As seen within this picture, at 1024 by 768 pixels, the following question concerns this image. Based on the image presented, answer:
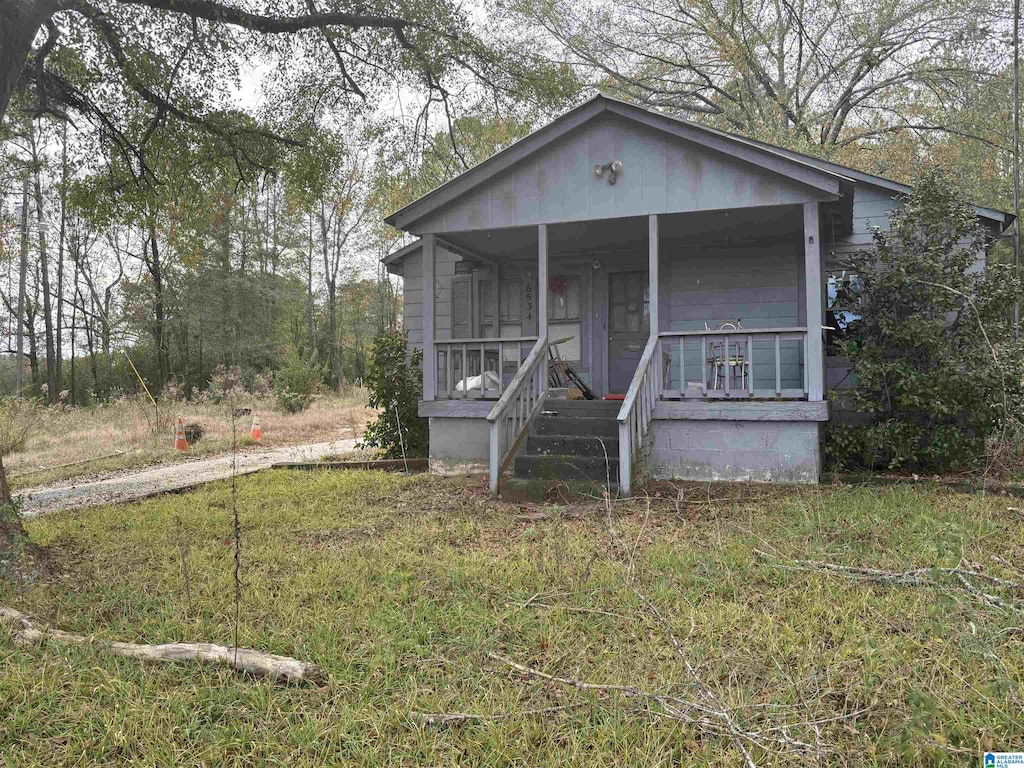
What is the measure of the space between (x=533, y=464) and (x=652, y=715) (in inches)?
177

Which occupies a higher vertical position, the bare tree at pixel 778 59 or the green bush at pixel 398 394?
the bare tree at pixel 778 59

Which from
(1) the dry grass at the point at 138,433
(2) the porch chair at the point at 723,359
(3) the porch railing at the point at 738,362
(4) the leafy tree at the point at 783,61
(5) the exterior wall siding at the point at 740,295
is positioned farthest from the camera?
(4) the leafy tree at the point at 783,61

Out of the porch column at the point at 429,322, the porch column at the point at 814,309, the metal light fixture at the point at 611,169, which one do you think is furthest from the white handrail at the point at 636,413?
the porch column at the point at 429,322

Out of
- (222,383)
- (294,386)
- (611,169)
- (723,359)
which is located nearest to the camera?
(611,169)

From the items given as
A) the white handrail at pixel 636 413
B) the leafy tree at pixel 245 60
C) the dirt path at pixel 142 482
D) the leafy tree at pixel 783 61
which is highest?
the leafy tree at pixel 783 61

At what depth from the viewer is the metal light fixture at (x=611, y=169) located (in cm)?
788

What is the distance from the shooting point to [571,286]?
1041 cm

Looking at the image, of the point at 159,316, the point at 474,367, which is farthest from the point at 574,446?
the point at 159,316

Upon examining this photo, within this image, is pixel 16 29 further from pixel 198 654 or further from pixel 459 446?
pixel 459 446

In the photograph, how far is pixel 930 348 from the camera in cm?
716

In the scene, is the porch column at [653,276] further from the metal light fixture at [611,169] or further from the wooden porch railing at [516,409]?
the wooden porch railing at [516,409]

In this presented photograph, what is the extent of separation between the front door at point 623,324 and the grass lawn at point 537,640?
4.44 meters

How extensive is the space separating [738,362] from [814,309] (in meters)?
1.18

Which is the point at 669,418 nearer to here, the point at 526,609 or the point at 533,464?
the point at 533,464
